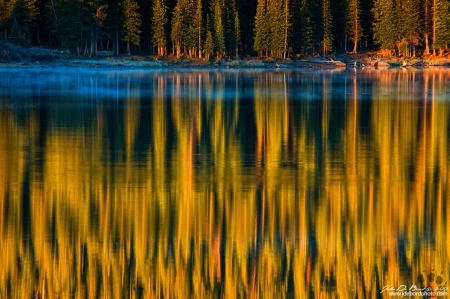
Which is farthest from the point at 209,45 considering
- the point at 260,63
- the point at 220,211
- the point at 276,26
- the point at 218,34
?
the point at 220,211

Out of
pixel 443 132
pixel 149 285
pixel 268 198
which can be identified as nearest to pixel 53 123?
pixel 443 132

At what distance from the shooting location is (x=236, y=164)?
16.5 metres

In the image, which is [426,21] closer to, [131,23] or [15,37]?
[131,23]

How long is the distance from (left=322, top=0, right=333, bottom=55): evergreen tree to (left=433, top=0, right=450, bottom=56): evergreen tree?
454 inches

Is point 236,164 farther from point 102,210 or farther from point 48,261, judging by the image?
point 48,261

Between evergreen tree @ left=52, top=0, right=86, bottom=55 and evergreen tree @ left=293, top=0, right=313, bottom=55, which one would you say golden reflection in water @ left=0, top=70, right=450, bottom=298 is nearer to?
evergreen tree @ left=52, top=0, right=86, bottom=55

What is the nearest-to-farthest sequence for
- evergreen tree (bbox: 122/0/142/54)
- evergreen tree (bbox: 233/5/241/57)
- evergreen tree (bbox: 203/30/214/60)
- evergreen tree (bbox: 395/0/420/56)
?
evergreen tree (bbox: 203/30/214/60)
evergreen tree (bbox: 122/0/142/54)
evergreen tree (bbox: 233/5/241/57)
evergreen tree (bbox: 395/0/420/56)

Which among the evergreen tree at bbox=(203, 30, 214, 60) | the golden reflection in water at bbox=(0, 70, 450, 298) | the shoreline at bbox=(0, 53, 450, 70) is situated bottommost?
the golden reflection in water at bbox=(0, 70, 450, 298)

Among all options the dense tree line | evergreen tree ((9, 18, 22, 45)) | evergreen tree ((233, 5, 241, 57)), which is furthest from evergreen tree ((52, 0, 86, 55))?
evergreen tree ((233, 5, 241, 57))

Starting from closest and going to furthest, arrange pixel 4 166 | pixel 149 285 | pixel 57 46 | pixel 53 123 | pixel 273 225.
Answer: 1. pixel 149 285
2. pixel 273 225
3. pixel 4 166
4. pixel 53 123
5. pixel 57 46

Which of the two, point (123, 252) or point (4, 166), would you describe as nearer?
point (123, 252)

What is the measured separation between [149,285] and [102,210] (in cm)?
319

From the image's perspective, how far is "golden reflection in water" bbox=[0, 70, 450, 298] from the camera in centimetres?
936

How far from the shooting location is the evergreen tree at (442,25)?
9412cm
